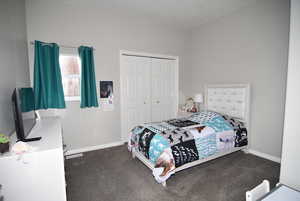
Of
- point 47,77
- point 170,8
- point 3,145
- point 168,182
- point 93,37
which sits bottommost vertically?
point 168,182

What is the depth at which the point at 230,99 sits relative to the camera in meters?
3.18

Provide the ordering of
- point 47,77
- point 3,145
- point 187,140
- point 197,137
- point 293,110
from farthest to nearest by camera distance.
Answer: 1. point 47,77
2. point 197,137
3. point 187,140
4. point 293,110
5. point 3,145

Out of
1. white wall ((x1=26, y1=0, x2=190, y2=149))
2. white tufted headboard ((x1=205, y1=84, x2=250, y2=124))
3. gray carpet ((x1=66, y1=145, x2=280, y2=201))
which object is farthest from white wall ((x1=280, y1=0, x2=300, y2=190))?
white wall ((x1=26, y1=0, x2=190, y2=149))

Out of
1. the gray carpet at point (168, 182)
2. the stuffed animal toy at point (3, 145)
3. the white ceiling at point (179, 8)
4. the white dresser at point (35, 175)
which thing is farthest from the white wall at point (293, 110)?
the stuffed animal toy at point (3, 145)

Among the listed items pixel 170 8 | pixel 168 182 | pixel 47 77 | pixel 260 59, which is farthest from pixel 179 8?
pixel 168 182

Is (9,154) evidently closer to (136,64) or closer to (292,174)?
(292,174)

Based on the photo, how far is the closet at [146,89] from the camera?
3.54 meters

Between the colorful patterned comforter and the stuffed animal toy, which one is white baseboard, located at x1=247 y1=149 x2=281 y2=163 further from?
the stuffed animal toy

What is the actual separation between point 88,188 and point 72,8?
3.17m

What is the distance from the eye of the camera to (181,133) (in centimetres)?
231

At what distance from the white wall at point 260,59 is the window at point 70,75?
124 inches

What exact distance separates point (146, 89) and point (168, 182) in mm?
2255

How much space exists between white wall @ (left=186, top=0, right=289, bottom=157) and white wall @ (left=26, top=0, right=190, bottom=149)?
160 cm

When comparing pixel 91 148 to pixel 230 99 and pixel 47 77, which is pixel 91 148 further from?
pixel 230 99
